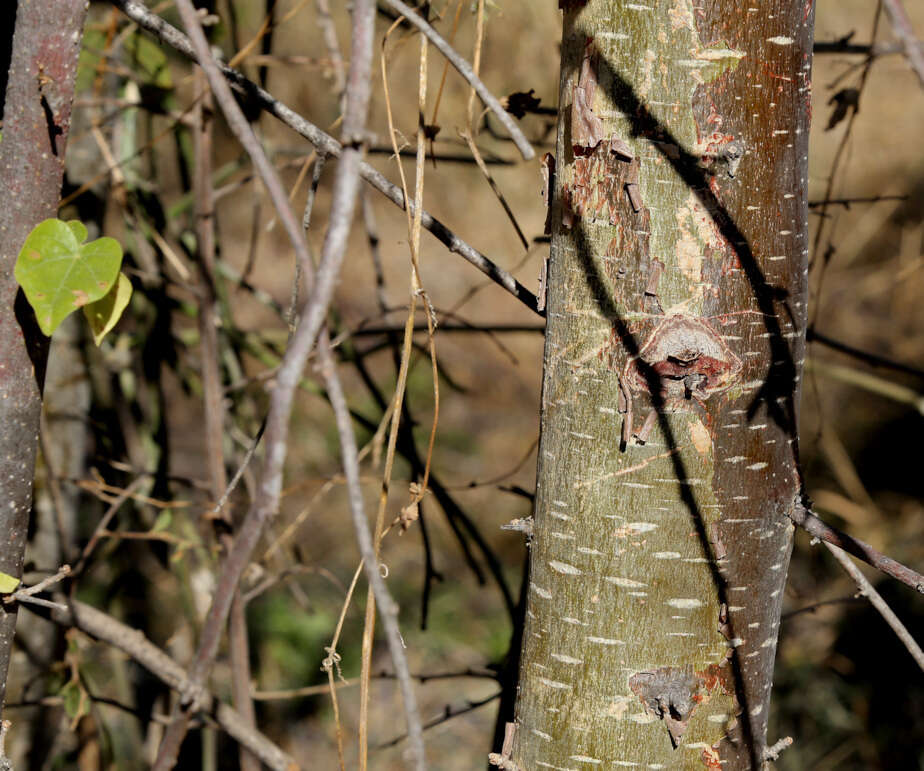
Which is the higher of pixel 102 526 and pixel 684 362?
pixel 684 362

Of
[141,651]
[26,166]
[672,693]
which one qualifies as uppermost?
[26,166]

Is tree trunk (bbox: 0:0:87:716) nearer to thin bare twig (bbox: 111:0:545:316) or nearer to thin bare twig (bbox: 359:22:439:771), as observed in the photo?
thin bare twig (bbox: 111:0:545:316)

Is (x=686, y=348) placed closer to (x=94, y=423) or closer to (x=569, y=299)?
(x=569, y=299)

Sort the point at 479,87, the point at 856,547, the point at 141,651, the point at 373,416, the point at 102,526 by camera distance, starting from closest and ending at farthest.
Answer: the point at 479,87 → the point at 856,547 → the point at 141,651 → the point at 102,526 → the point at 373,416

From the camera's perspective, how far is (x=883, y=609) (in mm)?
668

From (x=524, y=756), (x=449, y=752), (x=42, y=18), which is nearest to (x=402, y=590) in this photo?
(x=449, y=752)

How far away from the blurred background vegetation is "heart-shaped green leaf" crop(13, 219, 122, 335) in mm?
319

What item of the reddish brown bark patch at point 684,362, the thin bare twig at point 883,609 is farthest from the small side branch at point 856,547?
the reddish brown bark patch at point 684,362

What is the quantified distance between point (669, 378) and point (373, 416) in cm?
381

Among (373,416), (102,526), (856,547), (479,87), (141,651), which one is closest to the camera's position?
(479,87)

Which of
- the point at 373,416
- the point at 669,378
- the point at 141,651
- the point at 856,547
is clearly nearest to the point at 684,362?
the point at 669,378

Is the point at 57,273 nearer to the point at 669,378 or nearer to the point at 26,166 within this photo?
the point at 26,166

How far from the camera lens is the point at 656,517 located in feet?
2.21

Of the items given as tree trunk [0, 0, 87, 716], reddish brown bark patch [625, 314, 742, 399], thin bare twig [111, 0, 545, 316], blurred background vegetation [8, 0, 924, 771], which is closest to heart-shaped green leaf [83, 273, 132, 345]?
tree trunk [0, 0, 87, 716]
